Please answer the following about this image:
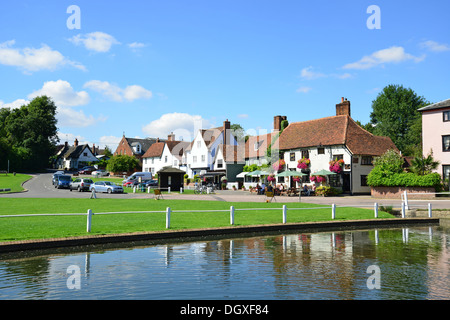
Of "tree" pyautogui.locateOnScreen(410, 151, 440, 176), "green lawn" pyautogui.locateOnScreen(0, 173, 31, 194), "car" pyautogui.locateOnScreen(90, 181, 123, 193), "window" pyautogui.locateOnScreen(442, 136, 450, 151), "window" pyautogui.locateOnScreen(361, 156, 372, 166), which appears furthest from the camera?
"window" pyautogui.locateOnScreen(361, 156, 372, 166)

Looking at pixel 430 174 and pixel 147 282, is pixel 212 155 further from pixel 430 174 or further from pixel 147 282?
pixel 147 282

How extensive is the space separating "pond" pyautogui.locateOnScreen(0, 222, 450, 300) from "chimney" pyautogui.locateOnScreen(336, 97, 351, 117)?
1565 inches

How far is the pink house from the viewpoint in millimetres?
41031

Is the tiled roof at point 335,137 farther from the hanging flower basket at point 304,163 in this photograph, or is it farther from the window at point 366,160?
the hanging flower basket at point 304,163

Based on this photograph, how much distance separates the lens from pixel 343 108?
53.0 meters

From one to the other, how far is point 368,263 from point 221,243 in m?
5.53

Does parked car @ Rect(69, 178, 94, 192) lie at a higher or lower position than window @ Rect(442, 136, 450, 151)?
lower

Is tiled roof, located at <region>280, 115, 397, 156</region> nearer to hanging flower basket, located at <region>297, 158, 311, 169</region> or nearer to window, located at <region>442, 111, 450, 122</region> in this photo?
hanging flower basket, located at <region>297, 158, 311, 169</region>

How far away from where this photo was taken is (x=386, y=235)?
1725cm

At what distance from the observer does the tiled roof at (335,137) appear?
46938 millimetres

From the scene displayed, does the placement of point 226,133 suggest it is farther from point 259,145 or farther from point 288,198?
point 288,198

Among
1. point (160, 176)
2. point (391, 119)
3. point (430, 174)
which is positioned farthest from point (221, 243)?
point (391, 119)

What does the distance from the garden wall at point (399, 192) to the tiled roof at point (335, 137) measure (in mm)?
6540

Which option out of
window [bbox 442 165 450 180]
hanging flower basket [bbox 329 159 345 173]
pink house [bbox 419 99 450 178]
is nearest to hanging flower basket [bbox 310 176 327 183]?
hanging flower basket [bbox 329 159 345 173]
